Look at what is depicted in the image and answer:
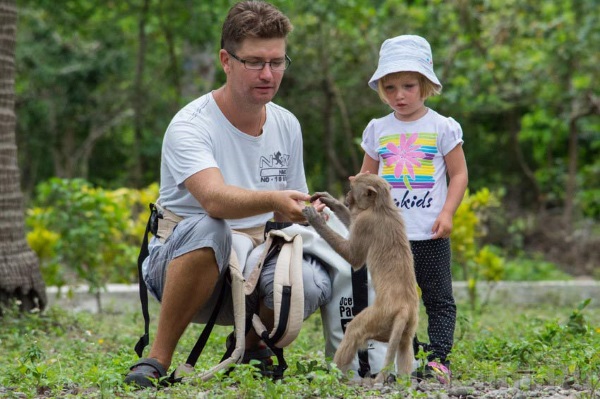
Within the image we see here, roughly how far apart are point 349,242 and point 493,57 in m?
7.94

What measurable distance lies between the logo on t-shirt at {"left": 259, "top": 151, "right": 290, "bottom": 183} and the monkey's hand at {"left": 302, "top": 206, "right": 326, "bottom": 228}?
1.80ft

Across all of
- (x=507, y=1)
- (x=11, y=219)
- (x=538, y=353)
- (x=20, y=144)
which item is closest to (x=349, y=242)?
(x=538, y=353)

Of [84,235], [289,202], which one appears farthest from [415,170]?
[84,235]

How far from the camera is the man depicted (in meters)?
4.46

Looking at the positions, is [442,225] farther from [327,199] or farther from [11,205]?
[11,205]

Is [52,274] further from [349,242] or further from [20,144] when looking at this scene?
[20,144]

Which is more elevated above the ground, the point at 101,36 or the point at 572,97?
the point at 101,36

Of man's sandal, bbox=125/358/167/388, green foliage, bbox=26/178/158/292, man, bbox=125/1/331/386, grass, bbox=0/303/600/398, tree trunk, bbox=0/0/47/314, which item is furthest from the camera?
green foliage, bbox=26/178/158/292

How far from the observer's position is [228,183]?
16.1 feet

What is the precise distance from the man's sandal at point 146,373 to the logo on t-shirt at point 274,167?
1.17 meters

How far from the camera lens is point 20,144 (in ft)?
48.8

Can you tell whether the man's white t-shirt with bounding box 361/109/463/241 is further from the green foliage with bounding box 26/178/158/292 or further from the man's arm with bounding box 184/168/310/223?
the green foliage with bounding box 26/178/158/292

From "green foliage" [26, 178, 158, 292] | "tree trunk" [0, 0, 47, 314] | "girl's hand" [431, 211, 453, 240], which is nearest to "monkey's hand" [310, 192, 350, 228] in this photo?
"girl's hand" [431, 211, 453, 240]

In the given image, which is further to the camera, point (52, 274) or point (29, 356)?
point (52, 274)
